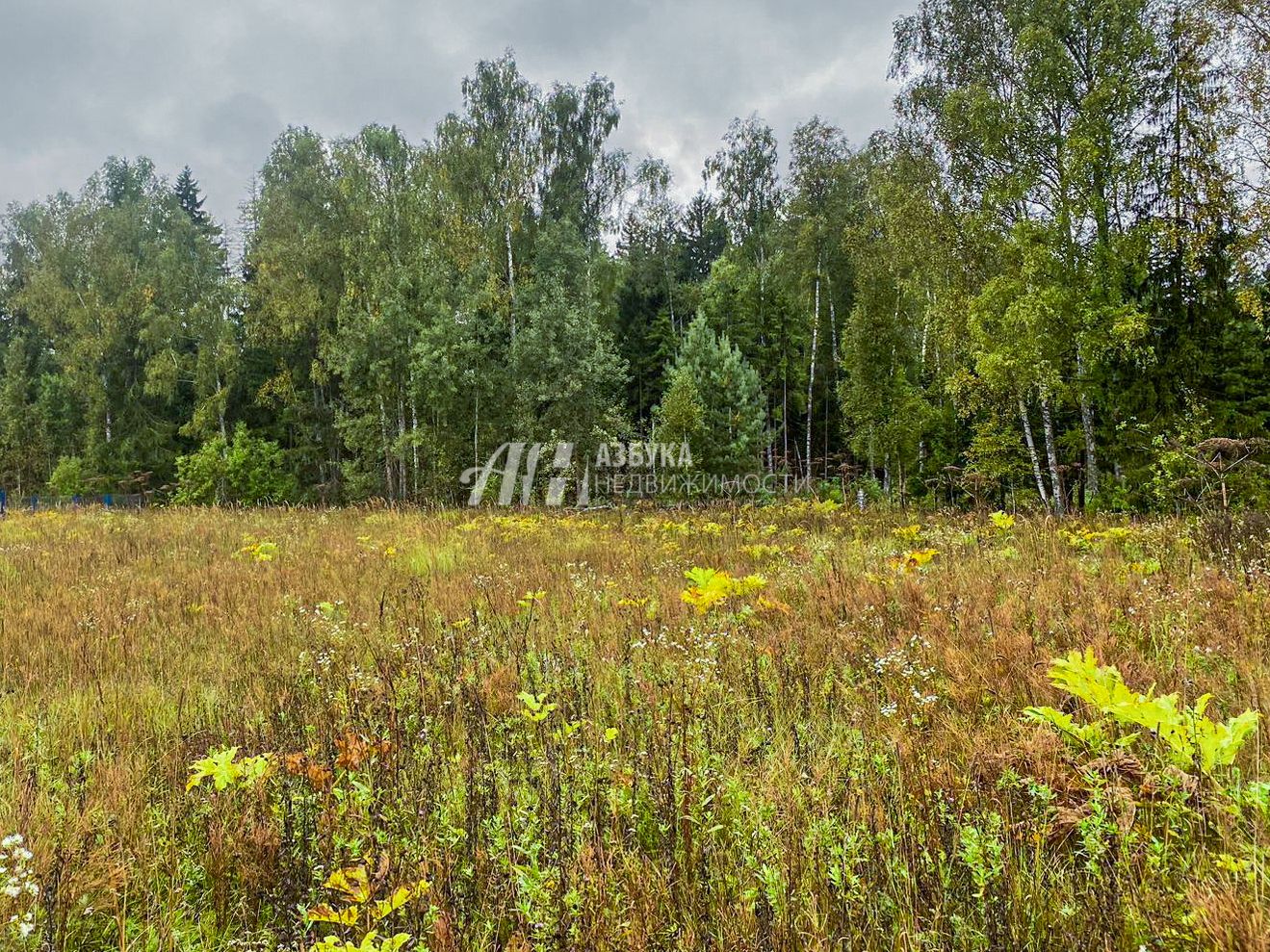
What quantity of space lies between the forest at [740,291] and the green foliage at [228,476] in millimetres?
150

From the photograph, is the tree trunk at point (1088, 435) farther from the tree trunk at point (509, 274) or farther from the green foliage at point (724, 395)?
the tree trunk at point (509, 274)

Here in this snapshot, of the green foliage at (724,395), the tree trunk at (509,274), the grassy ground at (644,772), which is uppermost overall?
the tree trunk at (509,274)

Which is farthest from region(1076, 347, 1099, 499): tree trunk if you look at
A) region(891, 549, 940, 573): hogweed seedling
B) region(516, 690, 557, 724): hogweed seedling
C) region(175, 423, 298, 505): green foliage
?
region(175, 423, 298, 505): green foliage

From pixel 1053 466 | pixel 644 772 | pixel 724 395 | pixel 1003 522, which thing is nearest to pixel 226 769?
pixel 644 772

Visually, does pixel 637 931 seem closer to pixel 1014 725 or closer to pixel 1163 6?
pixel 1014 725

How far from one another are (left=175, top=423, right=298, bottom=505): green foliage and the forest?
0.15 metres

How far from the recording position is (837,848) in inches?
60.2

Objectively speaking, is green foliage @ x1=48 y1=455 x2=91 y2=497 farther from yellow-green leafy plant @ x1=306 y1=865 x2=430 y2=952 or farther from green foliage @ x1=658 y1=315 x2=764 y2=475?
yellow-green leafy plant @ x1=306 y1=865 x2=430 y2=952

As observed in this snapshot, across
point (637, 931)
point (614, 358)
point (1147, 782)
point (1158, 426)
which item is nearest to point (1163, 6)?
point (1158, 426)

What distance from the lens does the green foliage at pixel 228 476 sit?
A: 22516 mm

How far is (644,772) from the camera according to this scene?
6.56ft

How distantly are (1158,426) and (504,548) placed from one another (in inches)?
539

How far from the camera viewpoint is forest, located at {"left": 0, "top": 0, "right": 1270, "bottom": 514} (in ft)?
38.1

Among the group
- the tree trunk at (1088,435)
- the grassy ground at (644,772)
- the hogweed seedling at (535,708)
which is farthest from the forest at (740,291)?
the hogweed seedling at (535,708)
